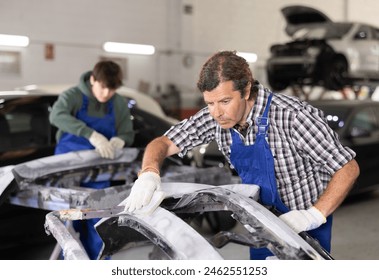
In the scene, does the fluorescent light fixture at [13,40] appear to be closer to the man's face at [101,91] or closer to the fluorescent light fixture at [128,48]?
the fluorescent light fixture at [128,48]

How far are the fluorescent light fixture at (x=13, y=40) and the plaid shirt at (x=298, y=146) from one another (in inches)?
234

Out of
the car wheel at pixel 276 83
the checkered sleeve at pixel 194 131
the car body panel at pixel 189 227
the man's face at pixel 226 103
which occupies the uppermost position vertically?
the man's face at pixel 226 103

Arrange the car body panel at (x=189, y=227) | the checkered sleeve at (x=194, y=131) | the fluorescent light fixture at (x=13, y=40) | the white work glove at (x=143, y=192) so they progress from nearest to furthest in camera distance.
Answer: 1. the car body panel at (x=189, y=227)
2. the white work glove at (x=143, y=192)
3. the checkered sleeve at (x=194, y=131)
4. the fluorescent light fixture at (x=13, y=40)

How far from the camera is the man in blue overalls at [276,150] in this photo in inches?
65.6

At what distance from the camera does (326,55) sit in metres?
6.86

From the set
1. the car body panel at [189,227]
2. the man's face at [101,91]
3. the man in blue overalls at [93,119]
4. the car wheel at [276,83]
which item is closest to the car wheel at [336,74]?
the car wheel at [276,83]

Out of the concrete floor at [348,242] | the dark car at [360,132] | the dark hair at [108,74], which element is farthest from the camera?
the dark car at [360,132]

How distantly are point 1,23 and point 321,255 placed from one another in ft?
21.2

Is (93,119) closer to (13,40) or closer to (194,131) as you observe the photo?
(194,131)

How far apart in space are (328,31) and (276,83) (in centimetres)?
102

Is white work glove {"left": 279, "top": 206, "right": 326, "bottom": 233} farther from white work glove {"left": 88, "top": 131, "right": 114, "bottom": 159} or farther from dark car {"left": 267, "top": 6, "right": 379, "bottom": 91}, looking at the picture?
dark car {"left": 267, "top": 6, "right": 379, "bottom": 91}

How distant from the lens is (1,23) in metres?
7.00

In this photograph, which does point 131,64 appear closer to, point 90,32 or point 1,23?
point 90,32
